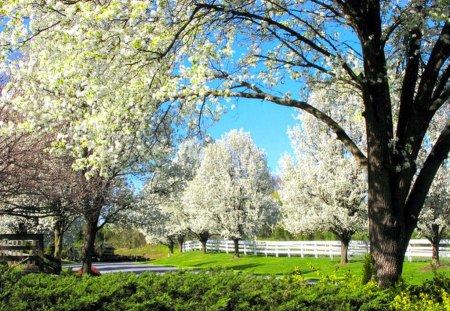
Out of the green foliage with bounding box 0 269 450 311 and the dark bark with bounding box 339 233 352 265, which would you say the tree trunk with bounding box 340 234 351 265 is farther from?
the green foliage with bounding box 0 269 450 311

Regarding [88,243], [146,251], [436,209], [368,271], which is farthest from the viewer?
[146,251]

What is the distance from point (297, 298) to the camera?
18.5 ft

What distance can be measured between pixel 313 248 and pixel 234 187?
26.1 feet

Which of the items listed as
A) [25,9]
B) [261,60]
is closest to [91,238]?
[261,60]

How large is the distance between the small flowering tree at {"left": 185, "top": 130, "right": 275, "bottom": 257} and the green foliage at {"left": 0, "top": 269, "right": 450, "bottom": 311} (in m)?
32.0

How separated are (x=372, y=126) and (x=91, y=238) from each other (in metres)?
13.7

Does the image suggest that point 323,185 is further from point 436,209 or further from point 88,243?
point 88,243

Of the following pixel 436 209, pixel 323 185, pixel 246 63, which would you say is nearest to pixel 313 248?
pixel 323 185

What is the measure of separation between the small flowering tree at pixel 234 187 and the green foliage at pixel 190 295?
31964mm

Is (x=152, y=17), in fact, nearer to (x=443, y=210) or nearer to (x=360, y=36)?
(x=360, y=36)

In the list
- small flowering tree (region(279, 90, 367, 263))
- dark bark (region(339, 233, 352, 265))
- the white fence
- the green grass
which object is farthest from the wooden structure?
the green grass

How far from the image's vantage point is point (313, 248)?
36.2m

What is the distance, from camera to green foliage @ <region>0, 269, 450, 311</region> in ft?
18.3

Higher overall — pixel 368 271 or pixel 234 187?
pixel 234 187
